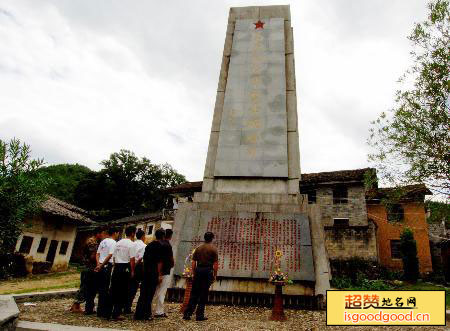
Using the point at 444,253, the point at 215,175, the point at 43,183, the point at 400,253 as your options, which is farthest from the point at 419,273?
the point at 43,183

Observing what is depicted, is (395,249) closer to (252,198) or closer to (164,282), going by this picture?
(252,198)

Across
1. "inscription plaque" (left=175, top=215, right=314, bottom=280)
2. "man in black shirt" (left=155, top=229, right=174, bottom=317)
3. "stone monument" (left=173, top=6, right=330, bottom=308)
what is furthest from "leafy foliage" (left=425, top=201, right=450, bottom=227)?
"man in black shirt" (left=155, top=229, right=174, bottom=317)

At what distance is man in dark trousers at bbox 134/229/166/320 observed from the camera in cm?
492

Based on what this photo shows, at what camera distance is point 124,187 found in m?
36.8

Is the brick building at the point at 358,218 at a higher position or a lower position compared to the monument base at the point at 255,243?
higher

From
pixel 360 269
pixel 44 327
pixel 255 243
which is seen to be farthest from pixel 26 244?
pixel 360 269

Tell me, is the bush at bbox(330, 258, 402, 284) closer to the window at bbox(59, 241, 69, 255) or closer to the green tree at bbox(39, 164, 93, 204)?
the window at bbox(59, 241, 69, 255)

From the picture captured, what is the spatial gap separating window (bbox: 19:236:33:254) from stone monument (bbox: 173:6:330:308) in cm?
1449

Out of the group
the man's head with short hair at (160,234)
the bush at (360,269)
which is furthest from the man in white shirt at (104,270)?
the bush at (360,269)

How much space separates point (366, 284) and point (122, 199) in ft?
88.3

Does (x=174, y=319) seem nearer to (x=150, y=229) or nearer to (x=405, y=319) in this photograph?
(x=405, y=319)

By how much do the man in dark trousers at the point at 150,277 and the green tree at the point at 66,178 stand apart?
31195 mm

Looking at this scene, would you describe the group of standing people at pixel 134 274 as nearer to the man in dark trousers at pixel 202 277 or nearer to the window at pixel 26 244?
the man in dark trousers at pixel 202 277

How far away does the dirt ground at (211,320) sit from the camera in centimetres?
457
